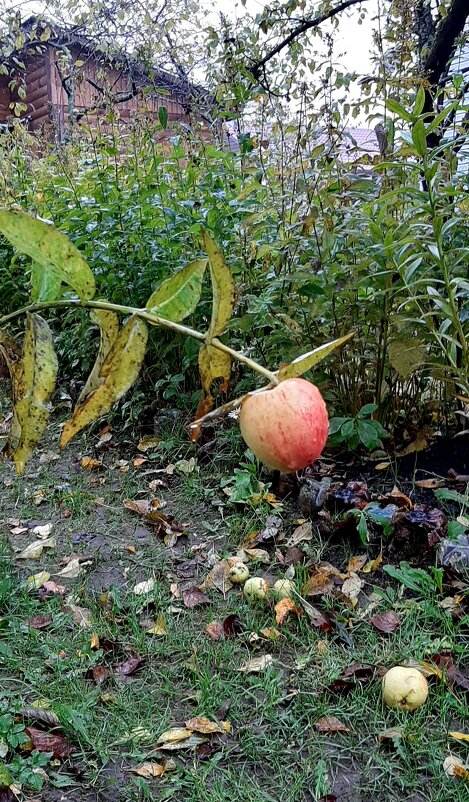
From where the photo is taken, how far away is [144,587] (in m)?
2.13

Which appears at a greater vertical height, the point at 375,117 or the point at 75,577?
the point at 375,117

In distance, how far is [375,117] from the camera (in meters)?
2.51

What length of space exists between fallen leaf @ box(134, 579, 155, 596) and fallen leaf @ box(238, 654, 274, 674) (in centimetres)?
47

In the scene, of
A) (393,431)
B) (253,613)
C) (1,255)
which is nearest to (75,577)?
(253,613)

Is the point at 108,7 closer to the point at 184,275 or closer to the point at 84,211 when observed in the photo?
the point at 84,211

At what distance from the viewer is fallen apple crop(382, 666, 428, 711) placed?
1.52m

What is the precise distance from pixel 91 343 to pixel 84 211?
Result: 0.65 metres

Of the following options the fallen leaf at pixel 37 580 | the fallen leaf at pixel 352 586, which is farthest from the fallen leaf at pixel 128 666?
the fallen leaf at pixel 352 586

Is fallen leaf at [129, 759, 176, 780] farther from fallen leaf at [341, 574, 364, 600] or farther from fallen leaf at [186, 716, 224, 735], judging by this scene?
fallen leaf at [341, 574, 364, 600]

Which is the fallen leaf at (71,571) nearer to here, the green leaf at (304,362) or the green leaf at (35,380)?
the green leaf at (35,380)

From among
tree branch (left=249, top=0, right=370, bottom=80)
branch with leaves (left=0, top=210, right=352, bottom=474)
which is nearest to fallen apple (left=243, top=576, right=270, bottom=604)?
branch with leaves (left=0, top=210, right=352, bottom=474)

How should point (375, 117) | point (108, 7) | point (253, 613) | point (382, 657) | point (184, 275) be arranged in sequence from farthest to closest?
point (108, 7)
point (375, 117)
point (253, 613)
point (382, 657)
point (184, 275)

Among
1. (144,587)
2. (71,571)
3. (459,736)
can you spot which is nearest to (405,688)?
(459,736)

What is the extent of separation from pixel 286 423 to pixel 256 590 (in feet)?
5.43
